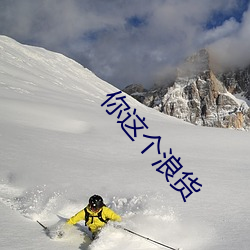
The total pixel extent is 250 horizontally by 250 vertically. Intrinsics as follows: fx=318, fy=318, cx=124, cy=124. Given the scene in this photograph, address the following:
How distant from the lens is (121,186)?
7988mm

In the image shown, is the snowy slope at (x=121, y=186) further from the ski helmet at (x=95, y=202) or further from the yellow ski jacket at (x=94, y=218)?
the ski helmet at (x=95, y=202)

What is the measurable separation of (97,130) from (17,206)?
8.87 meters

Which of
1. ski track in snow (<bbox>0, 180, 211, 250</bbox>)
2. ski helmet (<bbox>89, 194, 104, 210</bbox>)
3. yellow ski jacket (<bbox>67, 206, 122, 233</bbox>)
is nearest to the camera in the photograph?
ski track in snow (<bbox>0, 180, 211, 250</bbox>)

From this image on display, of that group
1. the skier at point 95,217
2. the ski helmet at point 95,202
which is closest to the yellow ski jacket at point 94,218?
the skier at point 95,217

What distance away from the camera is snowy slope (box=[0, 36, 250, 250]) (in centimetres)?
554

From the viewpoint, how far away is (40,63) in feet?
195

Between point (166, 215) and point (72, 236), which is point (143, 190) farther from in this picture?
point (72, 236)

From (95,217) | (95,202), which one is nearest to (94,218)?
(95,217)

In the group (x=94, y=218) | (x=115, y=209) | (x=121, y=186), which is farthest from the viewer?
(x=121, y=186)

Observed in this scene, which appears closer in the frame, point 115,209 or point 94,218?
point 94,218

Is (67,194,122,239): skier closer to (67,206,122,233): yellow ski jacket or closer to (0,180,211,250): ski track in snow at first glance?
(67,206,122,233): yellow ski jacket

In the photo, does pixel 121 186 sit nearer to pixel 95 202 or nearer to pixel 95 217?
pixel 95 217

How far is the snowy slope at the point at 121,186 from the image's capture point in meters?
5.54

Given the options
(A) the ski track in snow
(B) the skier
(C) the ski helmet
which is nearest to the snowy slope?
(A) the ski track in snow
